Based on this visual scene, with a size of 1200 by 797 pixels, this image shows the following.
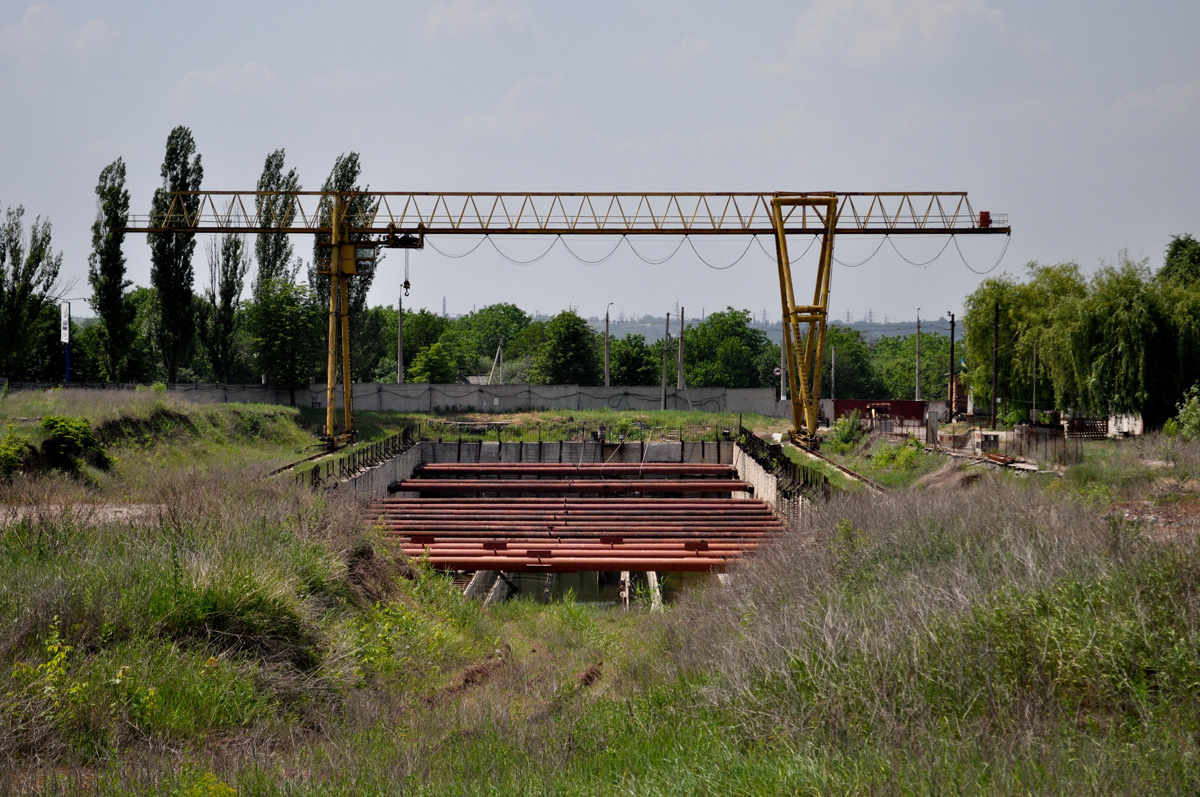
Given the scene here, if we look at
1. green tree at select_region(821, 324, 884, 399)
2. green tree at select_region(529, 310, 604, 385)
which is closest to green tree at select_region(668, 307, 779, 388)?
green tree at select_region(821, 324, 884, 399)

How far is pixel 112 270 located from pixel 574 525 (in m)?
25.7

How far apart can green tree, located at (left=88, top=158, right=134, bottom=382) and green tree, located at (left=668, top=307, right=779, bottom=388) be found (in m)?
48.9

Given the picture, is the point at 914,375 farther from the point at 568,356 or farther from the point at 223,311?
the point at 223,311

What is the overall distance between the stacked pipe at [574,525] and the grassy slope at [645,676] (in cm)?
526

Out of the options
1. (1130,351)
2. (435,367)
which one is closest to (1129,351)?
(1130,351)

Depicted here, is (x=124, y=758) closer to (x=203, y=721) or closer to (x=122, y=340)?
(x=203, y=721)

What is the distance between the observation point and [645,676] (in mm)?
8062

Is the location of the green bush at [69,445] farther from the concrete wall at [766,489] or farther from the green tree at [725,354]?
the green tree at [725,354]

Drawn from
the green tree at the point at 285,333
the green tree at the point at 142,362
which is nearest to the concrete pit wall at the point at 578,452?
the green tree at the point at 285,333

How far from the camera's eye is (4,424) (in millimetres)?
19188

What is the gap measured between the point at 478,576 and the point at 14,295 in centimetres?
2464

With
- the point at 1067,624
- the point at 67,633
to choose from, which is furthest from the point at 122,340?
the point at 1067,624

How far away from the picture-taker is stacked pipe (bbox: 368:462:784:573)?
51.3 ft

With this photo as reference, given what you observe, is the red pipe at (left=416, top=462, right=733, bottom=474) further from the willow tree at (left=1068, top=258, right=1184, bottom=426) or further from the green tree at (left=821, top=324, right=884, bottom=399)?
the green tree at (left=821, top=324, right=884, bottom=399)
